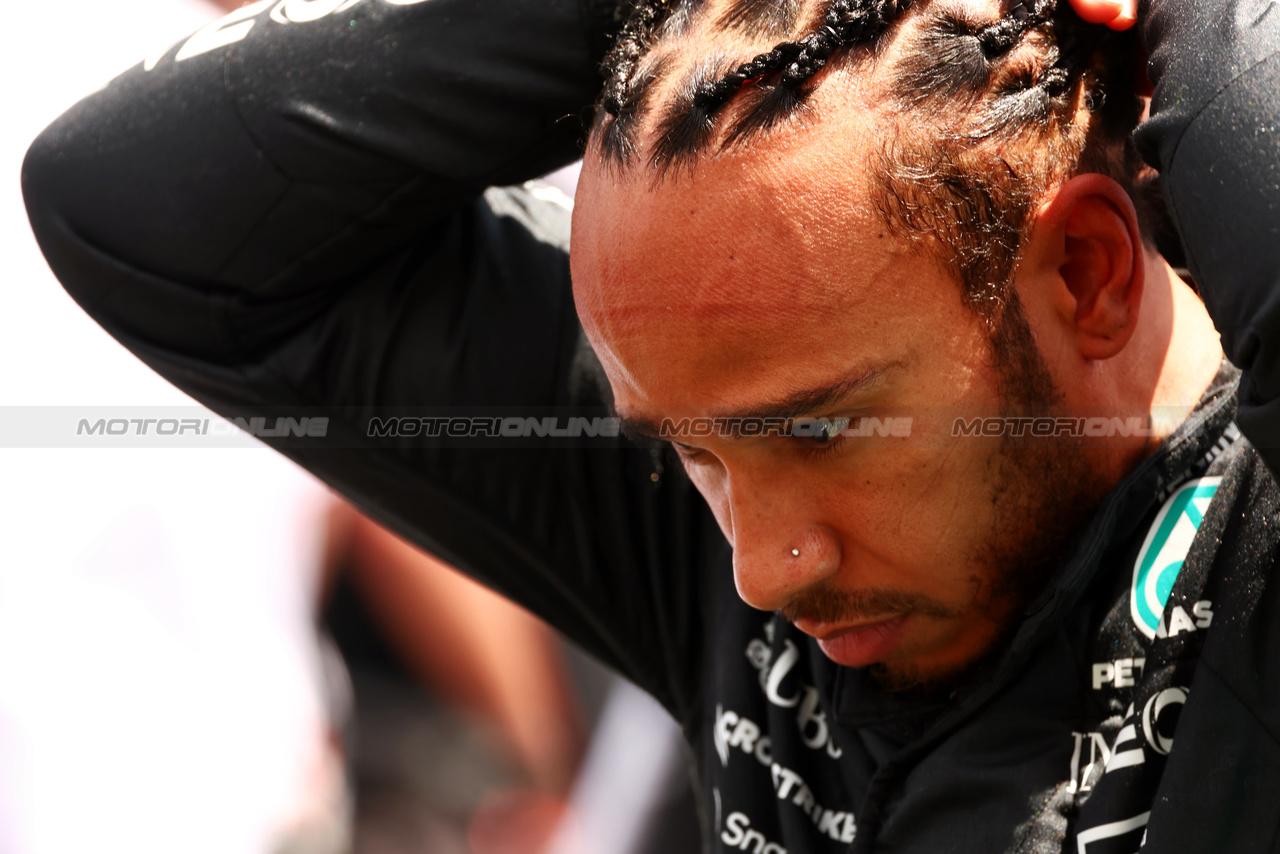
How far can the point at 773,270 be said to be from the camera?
2.78 feet

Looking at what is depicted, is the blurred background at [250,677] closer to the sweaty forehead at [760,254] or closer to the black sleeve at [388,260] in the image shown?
the black sleeve at [388,260]

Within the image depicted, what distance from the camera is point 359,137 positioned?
1.14m

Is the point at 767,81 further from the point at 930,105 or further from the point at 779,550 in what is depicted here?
the point at 779,550

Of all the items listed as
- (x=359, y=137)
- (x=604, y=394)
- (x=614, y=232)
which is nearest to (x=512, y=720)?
(x=604, y=394)

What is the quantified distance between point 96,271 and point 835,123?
79cm

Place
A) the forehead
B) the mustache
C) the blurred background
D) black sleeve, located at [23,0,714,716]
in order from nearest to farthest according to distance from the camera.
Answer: the forehead, the mustache, black sleeve, located at [23,0,714,716], the blurred background

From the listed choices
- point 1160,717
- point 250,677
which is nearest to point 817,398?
point 1160,717

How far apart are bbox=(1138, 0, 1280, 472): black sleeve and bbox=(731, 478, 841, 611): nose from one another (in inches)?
12.3

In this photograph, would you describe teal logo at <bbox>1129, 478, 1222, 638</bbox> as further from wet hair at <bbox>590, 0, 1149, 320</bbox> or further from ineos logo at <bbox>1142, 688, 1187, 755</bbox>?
wet hair at <bbox>590, 0, 1149, 320</bbox>

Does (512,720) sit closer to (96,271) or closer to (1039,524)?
(96,271)

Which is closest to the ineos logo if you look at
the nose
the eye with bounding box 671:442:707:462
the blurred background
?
the nose

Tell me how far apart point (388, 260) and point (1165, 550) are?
81cm

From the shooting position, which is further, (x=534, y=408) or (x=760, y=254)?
(x=534, y=408)

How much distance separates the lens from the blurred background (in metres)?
2.40
